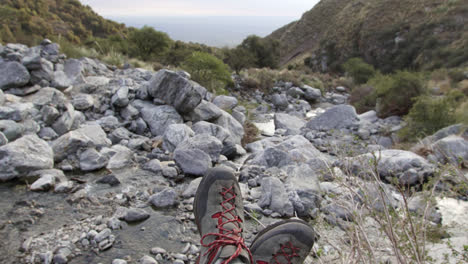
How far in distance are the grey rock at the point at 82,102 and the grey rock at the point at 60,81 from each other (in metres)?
0.44

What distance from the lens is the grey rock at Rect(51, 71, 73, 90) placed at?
5.81 metres

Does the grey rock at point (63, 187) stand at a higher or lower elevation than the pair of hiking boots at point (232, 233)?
lower

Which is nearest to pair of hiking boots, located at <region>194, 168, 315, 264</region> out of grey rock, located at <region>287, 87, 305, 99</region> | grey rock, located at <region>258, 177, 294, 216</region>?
grey rock, located at <region>258, 177, 294, 216</region>

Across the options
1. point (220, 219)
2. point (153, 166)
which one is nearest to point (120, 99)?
point (153, 166)

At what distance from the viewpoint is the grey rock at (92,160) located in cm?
411

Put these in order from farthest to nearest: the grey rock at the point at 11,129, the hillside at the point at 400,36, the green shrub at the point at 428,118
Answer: the hillside at the point at 400,36
the green shrub at the point at 428,118
the grey rock at the point at 11,129

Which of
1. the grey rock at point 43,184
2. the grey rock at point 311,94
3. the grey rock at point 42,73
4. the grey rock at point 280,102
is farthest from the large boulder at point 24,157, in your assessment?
the grey rock at point 311,94

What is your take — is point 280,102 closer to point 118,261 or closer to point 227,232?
point 118,261

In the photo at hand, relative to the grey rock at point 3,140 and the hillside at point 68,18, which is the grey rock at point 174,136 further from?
the hillside at point 68,18

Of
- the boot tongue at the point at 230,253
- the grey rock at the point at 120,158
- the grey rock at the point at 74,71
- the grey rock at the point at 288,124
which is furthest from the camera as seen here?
the grey rock at the point at 288,124

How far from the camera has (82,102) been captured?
5.56 m

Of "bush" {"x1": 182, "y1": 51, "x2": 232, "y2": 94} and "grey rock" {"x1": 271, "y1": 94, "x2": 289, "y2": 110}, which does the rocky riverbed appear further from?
"grey rock" {"x1": 271, "y1": 94, "x2": 289, "y2": 110}

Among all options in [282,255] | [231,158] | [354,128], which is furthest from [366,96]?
[282,255]

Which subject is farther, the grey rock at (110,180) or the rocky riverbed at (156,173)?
the grey rock at (110,180)
